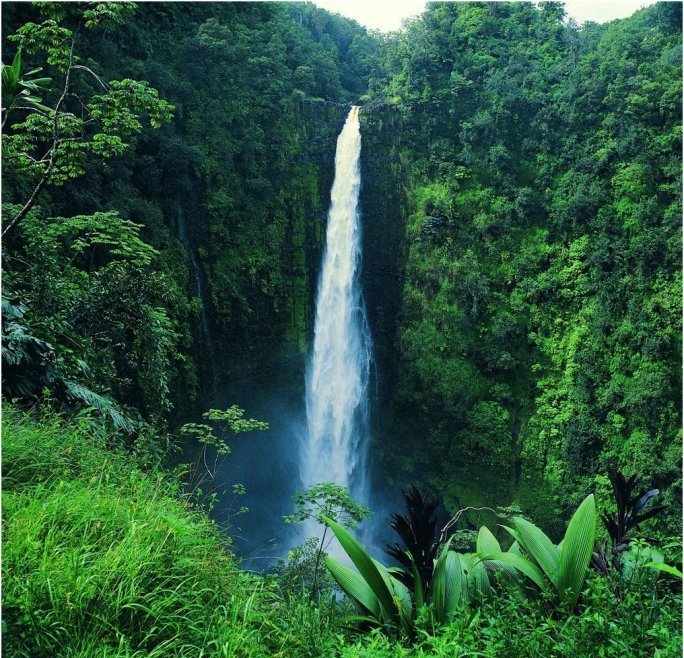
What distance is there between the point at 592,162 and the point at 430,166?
135 inches

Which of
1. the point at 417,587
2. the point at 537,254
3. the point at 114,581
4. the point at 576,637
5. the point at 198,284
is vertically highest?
the point at 537,254

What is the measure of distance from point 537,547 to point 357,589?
72 cm

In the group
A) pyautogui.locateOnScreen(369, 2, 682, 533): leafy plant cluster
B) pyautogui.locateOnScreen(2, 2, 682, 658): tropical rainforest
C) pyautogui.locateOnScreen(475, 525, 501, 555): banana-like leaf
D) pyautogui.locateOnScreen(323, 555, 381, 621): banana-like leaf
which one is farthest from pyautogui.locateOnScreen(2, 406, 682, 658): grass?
pyautogui.locateOnScreen(369, 2, 682, 533): leafy plant cluster

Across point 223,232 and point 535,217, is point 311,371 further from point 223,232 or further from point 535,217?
point 535,217

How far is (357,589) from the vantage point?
2082mm

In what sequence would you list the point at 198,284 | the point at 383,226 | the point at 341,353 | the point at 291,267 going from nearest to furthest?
the point at 198,284, the point at 341,353, the point at 291,267, the point at 383,226

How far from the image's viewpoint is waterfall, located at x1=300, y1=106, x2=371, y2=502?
12070 millimetres

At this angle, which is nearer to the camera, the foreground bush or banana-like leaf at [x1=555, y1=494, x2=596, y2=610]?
the foreground bush

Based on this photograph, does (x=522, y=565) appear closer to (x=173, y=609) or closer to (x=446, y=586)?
(x=446, y=586)

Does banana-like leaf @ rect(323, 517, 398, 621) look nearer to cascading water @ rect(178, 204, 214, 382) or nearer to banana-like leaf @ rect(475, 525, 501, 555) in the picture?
banana-like leaf @ rect(475, 525, 501, 555)

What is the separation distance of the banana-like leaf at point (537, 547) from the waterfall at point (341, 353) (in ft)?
33.0

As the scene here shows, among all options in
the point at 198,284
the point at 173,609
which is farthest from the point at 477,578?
the point at 198,284

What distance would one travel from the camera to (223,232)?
11.8 m

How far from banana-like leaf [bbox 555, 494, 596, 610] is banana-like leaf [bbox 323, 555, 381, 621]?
0.68 m
